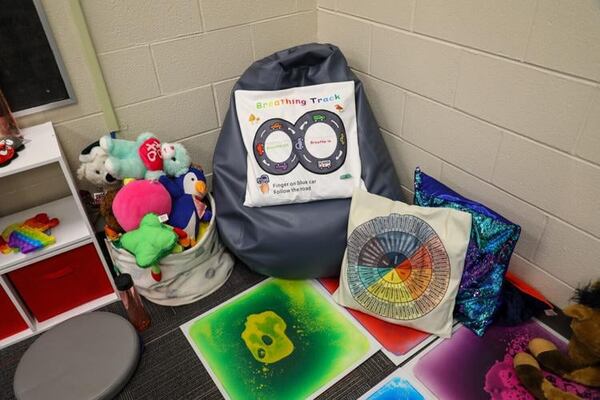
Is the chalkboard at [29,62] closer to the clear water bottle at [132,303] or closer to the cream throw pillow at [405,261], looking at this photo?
the clear water bottle at [132,303]

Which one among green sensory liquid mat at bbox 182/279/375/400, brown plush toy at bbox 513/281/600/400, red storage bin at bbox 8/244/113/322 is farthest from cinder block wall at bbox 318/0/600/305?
red storage bin at bbox 8/244/113/322

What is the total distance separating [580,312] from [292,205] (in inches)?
35.1

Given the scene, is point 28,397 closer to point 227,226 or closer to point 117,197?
point 117,197

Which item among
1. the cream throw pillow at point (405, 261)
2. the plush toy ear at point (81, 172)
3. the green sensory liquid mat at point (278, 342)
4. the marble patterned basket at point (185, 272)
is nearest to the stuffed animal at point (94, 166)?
the plush toy ear at point (81, 172)

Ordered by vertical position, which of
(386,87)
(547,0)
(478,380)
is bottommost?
(478,380)

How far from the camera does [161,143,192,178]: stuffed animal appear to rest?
156 centimetres

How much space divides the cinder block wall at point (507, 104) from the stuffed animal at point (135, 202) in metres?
0.90

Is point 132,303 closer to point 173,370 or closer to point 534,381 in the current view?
point 173,370

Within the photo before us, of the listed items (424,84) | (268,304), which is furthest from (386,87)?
(268,304)

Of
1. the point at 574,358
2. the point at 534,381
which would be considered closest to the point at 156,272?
the point at 534,381

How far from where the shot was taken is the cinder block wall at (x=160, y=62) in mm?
1436

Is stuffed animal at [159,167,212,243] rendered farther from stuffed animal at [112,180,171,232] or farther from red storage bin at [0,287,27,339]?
red storage bin at [0,287,27,339]

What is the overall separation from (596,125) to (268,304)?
1.09m

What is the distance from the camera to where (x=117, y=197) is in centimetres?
143
